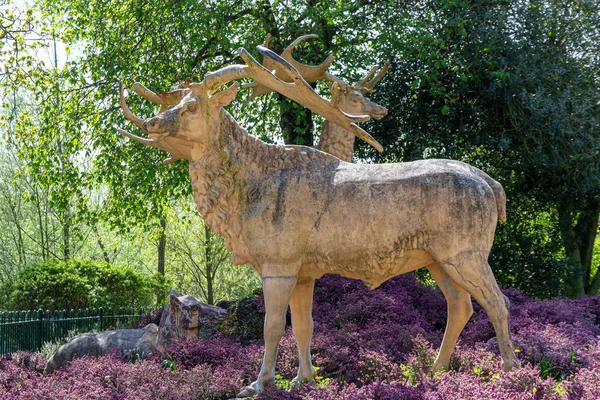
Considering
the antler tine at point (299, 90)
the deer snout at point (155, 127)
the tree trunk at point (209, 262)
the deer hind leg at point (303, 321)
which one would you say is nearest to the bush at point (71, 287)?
the tree trunk at point (209, 262)

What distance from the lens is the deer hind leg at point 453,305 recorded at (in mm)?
5887

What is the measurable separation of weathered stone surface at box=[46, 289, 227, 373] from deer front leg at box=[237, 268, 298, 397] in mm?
3304

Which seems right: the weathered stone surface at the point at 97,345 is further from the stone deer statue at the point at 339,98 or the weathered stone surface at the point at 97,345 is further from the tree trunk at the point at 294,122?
the tree trunk at the point at 294,122

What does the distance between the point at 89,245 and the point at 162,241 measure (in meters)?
5.20

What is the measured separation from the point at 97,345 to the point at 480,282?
536 cm

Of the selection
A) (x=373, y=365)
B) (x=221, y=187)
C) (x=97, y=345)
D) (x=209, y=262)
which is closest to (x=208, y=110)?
(x=221, y=187)

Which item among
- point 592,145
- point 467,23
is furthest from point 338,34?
point 592,145

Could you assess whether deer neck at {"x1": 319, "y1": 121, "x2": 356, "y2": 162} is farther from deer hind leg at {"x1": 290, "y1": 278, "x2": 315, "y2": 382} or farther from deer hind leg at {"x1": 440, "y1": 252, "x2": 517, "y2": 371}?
deer hind leg at {"x1": 440, "y1": 252, "x2": 517, "y2": 371}

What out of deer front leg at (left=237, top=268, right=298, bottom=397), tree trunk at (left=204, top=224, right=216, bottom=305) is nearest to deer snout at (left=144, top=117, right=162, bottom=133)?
deer front leg at (left=237, top=268, right=298, bottom=397)

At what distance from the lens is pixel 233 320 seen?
976 centimetres

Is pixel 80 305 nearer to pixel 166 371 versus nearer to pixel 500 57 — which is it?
pixel 166 371

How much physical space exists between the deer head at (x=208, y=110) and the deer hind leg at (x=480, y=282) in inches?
46.6

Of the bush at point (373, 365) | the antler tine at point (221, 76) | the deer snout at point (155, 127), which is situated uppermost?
the antler tine at point (221, 76)

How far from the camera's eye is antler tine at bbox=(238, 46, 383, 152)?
5.57 meters
